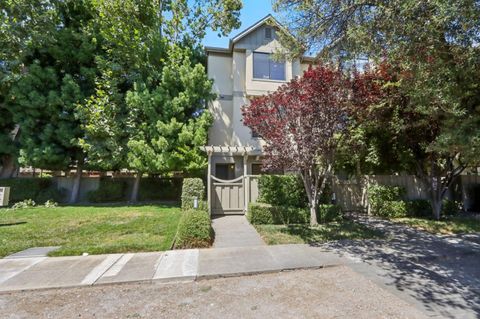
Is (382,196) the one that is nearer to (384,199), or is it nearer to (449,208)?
(384,199)

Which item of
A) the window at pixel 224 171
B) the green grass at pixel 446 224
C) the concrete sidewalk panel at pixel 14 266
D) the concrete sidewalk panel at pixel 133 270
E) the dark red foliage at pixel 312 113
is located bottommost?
the concrete sidewalk panel at pixel 14 266

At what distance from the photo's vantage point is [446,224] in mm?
9344

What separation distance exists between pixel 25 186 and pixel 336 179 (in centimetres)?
1770

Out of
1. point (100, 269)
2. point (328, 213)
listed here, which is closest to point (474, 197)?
point (328, 213)

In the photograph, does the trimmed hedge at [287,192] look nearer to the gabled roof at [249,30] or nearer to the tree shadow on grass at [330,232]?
the tree shadow on grass at [330,232]

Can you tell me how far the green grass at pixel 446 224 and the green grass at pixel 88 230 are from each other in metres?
8.73

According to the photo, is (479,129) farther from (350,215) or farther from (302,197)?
(350,215)

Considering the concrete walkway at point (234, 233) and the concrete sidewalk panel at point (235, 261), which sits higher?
the concrete walkway at point (234, 233)

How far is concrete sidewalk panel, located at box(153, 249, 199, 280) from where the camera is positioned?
4885mm

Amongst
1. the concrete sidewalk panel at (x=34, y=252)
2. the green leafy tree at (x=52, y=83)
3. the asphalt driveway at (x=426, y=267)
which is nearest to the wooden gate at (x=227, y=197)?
the asphalt driveway at (x=426, y=267)

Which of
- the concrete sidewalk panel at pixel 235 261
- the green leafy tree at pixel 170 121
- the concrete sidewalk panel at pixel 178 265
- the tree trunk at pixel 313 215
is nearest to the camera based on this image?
the concrete sidewalk panel at pixel 178 265

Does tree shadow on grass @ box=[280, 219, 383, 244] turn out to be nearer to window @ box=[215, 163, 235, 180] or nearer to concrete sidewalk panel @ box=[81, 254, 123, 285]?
concrete sidewalk panel @ box=[81, 254, 123, 285]

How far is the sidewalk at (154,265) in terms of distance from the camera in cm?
479

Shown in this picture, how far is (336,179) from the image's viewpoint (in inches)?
501
